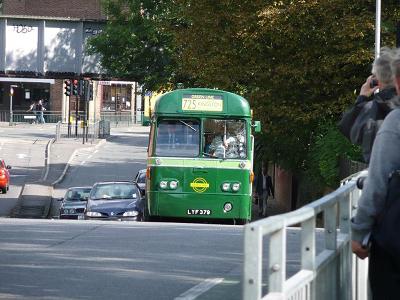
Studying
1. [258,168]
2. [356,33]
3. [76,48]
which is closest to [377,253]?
[356,33]

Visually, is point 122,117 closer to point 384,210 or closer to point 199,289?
point 199,289

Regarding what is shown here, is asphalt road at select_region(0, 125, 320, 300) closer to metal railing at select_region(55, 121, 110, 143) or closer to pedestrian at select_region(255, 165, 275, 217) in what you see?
pedestrian at select_region(255, 165, 275, 217)

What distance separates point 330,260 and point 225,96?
56.7 ft

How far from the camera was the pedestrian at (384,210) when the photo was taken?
17.2 ft

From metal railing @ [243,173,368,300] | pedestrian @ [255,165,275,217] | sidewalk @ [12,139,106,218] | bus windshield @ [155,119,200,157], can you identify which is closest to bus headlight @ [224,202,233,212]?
bus windshield @ [155,119,200,157]

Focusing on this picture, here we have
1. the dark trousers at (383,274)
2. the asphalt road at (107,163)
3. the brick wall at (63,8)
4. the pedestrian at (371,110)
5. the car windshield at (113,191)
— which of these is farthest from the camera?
the brick wall at (63,8)

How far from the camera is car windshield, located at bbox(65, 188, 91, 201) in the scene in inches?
1273

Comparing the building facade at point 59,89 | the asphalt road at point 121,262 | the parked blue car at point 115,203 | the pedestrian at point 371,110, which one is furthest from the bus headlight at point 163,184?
the building facade at point 59,89

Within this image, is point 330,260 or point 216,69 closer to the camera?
point 330,260

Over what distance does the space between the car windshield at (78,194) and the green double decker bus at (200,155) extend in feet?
26.6

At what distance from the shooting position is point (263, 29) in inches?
1208

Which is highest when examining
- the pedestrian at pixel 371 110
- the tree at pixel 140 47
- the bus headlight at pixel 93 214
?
the tree at pixel 140 47

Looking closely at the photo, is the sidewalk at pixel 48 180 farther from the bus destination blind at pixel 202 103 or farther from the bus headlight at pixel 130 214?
the bus destination blind at pixel 202 103

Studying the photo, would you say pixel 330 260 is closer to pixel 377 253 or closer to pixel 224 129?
pixel 377 253
